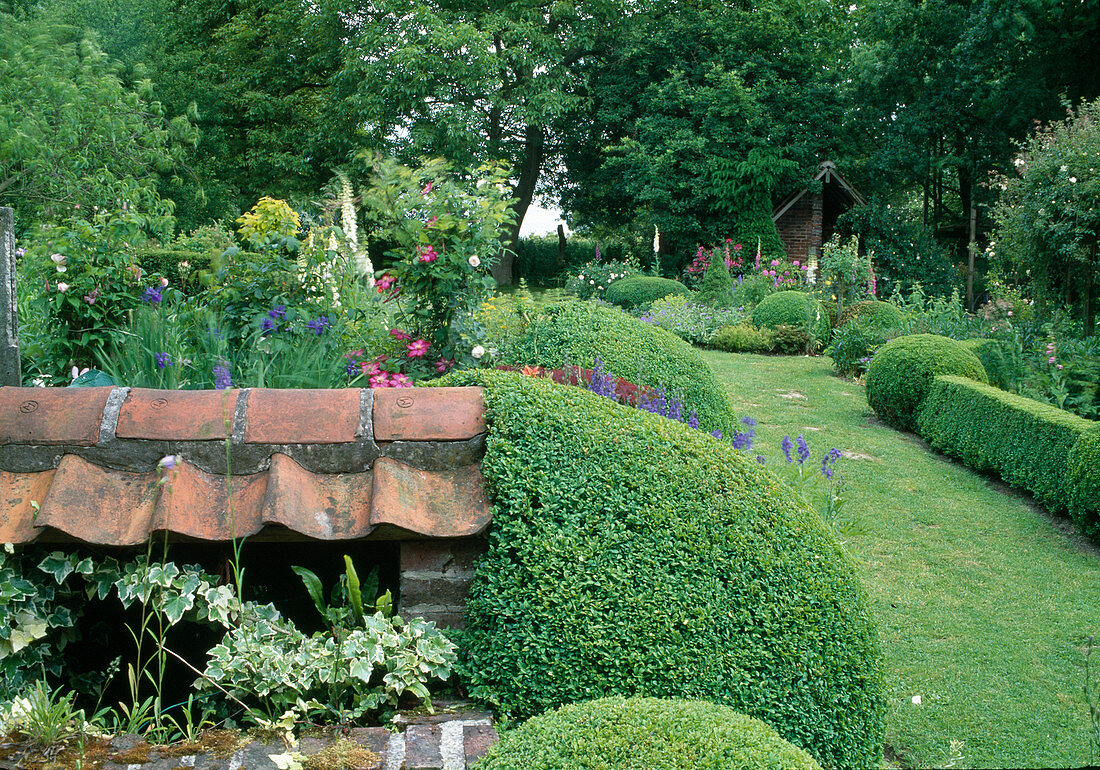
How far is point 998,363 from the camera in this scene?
8484 mm

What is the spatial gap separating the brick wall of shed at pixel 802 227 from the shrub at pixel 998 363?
15.5 meters

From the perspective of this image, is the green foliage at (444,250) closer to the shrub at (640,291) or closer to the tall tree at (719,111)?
the shrub at (640,291)

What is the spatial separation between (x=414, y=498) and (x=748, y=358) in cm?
1084

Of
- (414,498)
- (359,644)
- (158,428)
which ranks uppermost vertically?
(158,428)

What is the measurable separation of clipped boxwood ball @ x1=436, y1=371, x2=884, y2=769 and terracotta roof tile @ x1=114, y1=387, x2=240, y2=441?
2.88 feet

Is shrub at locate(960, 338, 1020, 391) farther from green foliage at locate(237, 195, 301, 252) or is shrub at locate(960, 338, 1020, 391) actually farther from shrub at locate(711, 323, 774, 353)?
green foliage at locate(237, 195, 301, 252)

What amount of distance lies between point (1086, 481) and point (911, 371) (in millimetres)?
3017

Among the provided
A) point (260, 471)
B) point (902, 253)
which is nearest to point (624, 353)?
point (260, 471)

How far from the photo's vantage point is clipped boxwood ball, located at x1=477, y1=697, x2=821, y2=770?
183 cm

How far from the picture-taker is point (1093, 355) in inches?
301

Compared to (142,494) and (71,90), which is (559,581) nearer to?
(142,494)

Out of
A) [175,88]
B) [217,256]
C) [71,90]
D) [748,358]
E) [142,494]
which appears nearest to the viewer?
[142,494]

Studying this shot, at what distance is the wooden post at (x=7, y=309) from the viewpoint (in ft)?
10.2

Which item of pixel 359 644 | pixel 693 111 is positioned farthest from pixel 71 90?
pixel 693 111
